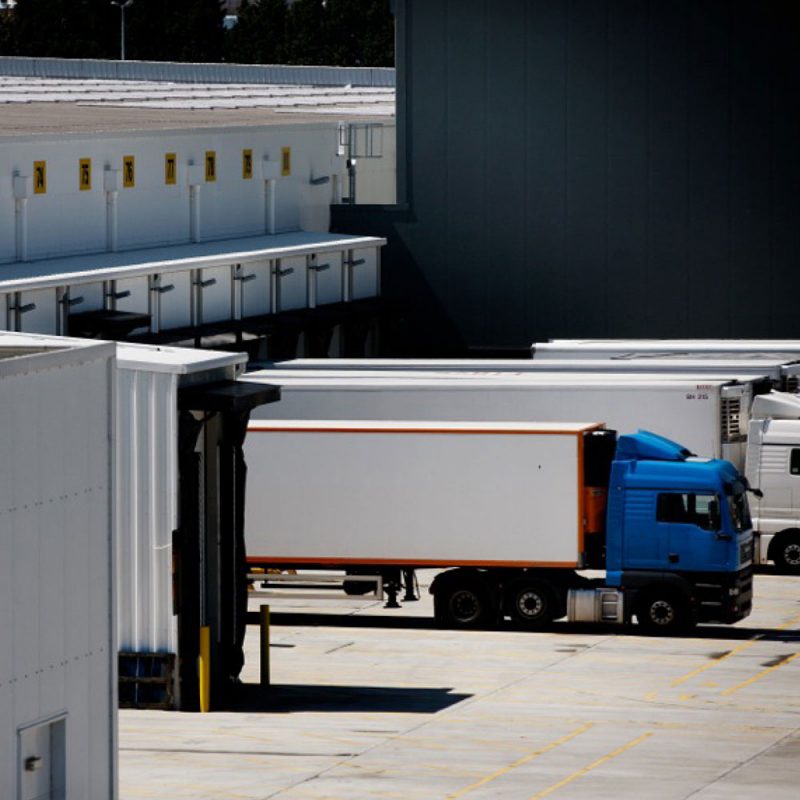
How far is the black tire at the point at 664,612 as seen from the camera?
128 ft

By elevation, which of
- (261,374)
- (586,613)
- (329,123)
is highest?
(329,123)

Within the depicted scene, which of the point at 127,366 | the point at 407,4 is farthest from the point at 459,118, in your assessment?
the point at 127,366

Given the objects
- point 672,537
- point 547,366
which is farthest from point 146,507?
point 547,366

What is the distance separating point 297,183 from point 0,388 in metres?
40.2

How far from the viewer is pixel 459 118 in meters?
61.1

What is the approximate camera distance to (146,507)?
105 ft

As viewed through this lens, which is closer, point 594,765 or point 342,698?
point 594,765

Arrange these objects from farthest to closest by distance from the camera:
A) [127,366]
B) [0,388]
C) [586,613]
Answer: [586,613] → [127,366] → [0,388]

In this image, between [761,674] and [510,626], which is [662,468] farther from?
[761,674]

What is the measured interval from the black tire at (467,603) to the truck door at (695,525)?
320 cm

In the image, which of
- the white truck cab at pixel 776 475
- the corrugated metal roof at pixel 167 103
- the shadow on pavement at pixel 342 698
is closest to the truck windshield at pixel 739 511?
the white truck cab at pixel 776 475

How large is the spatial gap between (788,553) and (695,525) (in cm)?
786

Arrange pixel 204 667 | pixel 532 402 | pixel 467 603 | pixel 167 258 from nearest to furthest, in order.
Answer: pixel 204 667
pixel 467 603
pixel 532 402
pixel 167 258

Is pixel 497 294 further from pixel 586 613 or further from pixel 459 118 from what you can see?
pixel 586 613
